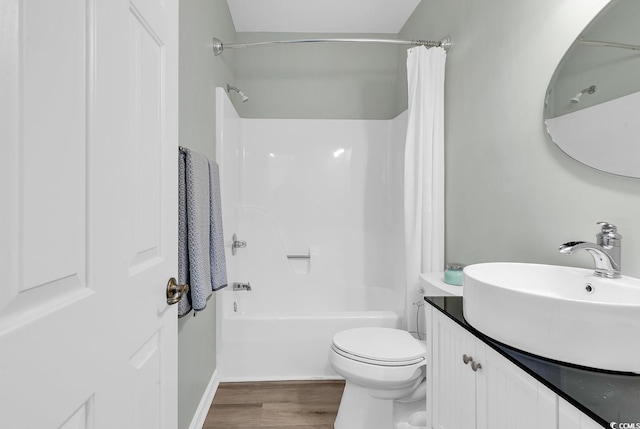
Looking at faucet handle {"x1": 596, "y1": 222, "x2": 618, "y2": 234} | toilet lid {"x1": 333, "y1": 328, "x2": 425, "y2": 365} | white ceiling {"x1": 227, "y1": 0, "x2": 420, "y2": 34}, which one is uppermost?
white ceiling {"x1": 227, "y1": 0, "x2": 420, "y2": 34}

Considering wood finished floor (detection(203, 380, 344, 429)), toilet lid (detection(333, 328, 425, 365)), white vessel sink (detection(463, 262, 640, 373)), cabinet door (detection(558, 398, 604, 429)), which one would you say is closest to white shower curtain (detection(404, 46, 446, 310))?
toilet lid (detection(333, 328, 425, 365))

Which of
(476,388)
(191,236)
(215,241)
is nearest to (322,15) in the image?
(215,241)

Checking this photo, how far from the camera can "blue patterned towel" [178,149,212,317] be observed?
1.24 meters

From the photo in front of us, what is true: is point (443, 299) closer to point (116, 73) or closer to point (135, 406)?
point (135, 406)

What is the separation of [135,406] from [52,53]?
683 millimetres

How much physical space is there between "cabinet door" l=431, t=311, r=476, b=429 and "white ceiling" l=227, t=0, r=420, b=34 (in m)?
2.22

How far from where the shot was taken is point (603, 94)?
40.1 inches

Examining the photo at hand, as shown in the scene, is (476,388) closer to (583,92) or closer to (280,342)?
(583,92)

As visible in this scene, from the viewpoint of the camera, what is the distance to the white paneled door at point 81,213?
379 millimetres

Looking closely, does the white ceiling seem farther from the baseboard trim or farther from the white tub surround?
the baseboard trim

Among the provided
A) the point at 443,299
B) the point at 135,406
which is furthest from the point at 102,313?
the point at 443,299

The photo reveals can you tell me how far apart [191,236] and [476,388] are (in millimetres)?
1057

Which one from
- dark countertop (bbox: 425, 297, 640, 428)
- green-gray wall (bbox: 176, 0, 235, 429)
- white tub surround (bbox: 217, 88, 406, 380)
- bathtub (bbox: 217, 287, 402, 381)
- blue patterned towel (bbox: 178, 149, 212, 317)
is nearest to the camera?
dark countertop (bbox: 425, 297, 640, 428)

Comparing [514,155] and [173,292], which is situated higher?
[514,155]
